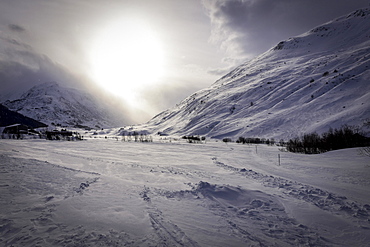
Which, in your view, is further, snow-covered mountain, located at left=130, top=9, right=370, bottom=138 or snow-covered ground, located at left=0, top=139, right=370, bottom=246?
snow-covered mountain, located at left=130, top=9, right=370, bottom=138

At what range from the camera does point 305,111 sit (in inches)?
1597

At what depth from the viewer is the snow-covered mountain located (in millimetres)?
35938

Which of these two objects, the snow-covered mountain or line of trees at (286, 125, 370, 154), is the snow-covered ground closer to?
line of trees at (286, 125, 370, 154)

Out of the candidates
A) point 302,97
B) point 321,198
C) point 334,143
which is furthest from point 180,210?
point 302,97

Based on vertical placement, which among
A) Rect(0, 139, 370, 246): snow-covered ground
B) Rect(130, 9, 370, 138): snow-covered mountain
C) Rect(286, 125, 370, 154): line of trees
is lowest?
Rect(0, 139, 370, 246): snow-covered ground

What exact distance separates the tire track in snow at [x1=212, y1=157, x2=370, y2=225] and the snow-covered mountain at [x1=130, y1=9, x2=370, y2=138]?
1157 inches

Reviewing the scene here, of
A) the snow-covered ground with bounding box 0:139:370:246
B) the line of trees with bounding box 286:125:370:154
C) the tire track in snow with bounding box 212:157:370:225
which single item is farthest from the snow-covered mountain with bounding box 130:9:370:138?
the snow-covered ground with bounding box 0:139:370:246

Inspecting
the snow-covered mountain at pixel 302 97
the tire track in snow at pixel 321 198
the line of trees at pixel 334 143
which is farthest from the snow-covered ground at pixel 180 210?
the snow-covered mountain at pixel 302 97

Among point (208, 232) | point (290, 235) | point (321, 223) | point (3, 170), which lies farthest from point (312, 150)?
point (3, 170)

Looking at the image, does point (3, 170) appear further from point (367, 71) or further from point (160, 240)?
point (367, 71)

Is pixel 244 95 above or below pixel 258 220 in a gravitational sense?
above

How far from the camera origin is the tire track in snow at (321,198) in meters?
5.80

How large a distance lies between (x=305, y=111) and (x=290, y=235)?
147ft

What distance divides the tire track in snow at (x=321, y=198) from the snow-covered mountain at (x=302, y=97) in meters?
29.4
